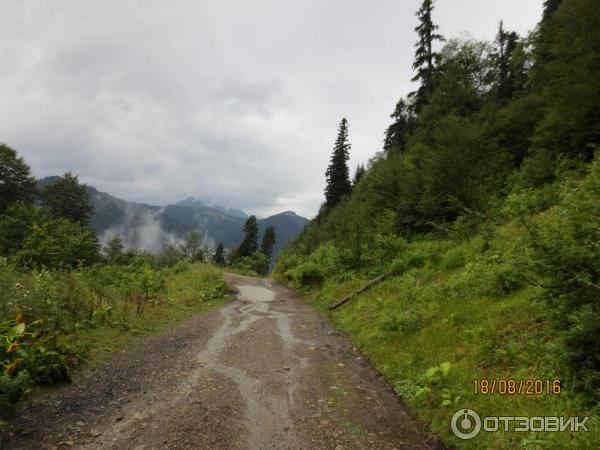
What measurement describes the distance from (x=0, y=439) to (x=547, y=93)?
21.2 metres

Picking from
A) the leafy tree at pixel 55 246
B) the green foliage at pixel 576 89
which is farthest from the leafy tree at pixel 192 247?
the green foliage at pixel 576 89

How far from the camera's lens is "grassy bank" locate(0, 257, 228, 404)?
16.3 ft

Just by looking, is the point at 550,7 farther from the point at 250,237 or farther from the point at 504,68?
the point at 250,237

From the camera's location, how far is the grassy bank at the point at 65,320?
496 centimetres

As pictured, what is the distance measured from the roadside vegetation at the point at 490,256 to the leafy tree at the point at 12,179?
4153 cm

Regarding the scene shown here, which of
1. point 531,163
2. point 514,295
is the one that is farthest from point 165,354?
point 531,163

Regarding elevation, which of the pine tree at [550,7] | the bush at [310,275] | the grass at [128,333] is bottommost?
the grass at [128,333]

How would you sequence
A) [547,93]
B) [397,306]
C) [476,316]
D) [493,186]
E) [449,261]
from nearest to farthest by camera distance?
[476,316]
[397,306]
[449,261]
[547,93]
[493,186]

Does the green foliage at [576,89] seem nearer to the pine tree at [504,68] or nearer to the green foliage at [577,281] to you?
the green foliage at [577,281]

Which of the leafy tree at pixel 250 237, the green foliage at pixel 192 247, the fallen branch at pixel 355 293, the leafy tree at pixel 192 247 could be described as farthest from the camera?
the leafy tree at pixel 192 247

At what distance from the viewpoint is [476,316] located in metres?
6.71

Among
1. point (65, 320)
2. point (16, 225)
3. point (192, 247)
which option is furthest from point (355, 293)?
point (192, 247)

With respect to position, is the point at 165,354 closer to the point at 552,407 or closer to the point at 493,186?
the point at 552,407
